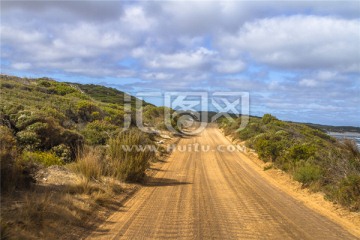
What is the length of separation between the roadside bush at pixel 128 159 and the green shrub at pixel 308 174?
19.8 ft

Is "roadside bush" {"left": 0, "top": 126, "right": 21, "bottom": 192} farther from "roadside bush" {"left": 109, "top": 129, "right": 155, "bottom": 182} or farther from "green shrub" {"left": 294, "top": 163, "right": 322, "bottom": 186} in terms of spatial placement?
"green shrub" {"left": 294, "top": 163, "right": 322, "bottom": 186}

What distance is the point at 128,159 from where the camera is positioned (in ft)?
44.7

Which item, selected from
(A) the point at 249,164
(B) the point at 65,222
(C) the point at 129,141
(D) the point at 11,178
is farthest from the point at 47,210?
(A) the point at 249,164

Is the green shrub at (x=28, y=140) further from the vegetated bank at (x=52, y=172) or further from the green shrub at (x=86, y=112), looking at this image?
the green shrub at (x=86, y=112)

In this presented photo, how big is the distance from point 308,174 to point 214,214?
6.54 meters

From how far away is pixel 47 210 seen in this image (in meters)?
7.32

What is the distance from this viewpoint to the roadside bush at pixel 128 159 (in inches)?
518

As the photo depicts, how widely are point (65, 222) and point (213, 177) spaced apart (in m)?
9.14

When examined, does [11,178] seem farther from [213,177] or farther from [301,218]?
[213,177]

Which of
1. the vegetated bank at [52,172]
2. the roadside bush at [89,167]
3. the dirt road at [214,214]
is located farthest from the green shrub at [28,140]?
the dirt road at [214,214]

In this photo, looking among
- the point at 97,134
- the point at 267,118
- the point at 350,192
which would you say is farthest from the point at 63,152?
the point at 267,118

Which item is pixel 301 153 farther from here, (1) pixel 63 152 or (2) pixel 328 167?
(1) pixel 63 152

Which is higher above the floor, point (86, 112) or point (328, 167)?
point (86, 112)

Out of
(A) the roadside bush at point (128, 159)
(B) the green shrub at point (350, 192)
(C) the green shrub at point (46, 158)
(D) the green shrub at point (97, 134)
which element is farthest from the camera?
(D) the green shrub at point (97, 134)
